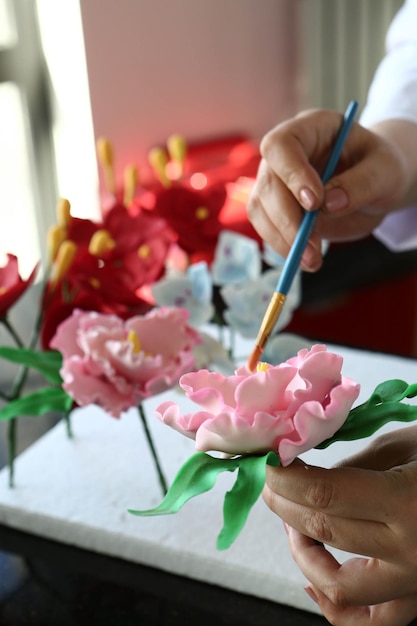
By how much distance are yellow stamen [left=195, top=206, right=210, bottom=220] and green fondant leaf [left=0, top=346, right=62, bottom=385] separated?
237 millimetres

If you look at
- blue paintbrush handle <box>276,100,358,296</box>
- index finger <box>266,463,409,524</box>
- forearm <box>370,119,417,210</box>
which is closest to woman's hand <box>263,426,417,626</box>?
index finger <box>266,463,409,524</box>

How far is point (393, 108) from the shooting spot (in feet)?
2.51

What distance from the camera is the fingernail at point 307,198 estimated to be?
553mm

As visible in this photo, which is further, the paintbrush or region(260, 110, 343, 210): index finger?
region(260, 110, 343, 210): index finger

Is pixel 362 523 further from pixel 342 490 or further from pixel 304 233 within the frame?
pixel 304 233

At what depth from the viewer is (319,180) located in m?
0.57

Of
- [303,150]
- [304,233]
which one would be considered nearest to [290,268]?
[304,233]

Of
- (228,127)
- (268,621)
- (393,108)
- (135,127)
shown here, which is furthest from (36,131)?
(268,621)

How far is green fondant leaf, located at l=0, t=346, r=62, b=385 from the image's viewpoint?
54cm

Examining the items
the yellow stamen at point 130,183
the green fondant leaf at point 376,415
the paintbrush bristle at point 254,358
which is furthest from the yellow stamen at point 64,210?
the green fondant leaf at point 376,415

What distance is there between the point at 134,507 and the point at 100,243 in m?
0.22

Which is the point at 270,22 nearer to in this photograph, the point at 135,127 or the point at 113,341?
the point at 135,127

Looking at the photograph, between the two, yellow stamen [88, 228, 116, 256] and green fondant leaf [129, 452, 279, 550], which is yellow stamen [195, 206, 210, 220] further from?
green fondant leaf [129, 452, 279, 550]

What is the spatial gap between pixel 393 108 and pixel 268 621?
52cm
